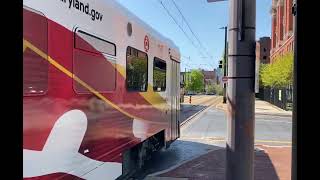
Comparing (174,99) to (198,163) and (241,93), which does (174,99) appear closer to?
(198,163)

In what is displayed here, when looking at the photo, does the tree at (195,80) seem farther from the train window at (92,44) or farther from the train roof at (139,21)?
the train window at (92,44)

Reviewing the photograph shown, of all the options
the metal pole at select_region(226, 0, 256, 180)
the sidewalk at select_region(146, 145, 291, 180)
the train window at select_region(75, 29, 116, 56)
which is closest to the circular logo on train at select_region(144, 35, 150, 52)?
the train window at select_region(75, 29, 116, 56)

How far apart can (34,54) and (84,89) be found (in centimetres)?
128

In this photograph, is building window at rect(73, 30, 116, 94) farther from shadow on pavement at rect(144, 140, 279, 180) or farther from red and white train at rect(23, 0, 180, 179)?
shadow on pavement at rect(144, 140, 279, 180)

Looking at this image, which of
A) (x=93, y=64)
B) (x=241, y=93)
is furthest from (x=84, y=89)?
(x=241, y=93)

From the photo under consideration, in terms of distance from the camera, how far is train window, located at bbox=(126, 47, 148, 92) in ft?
23.2

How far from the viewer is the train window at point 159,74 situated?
9219mm

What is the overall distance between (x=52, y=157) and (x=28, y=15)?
1309mm

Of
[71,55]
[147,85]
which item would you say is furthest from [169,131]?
[71,55]

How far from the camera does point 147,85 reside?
8539 millimetres

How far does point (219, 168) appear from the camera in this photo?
33.6ft

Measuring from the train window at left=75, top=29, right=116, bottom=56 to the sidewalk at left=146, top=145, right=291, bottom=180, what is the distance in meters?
3.70

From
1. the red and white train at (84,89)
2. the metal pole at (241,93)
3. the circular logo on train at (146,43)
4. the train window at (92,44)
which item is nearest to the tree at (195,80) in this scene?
the circular logo on train at (146,43)
